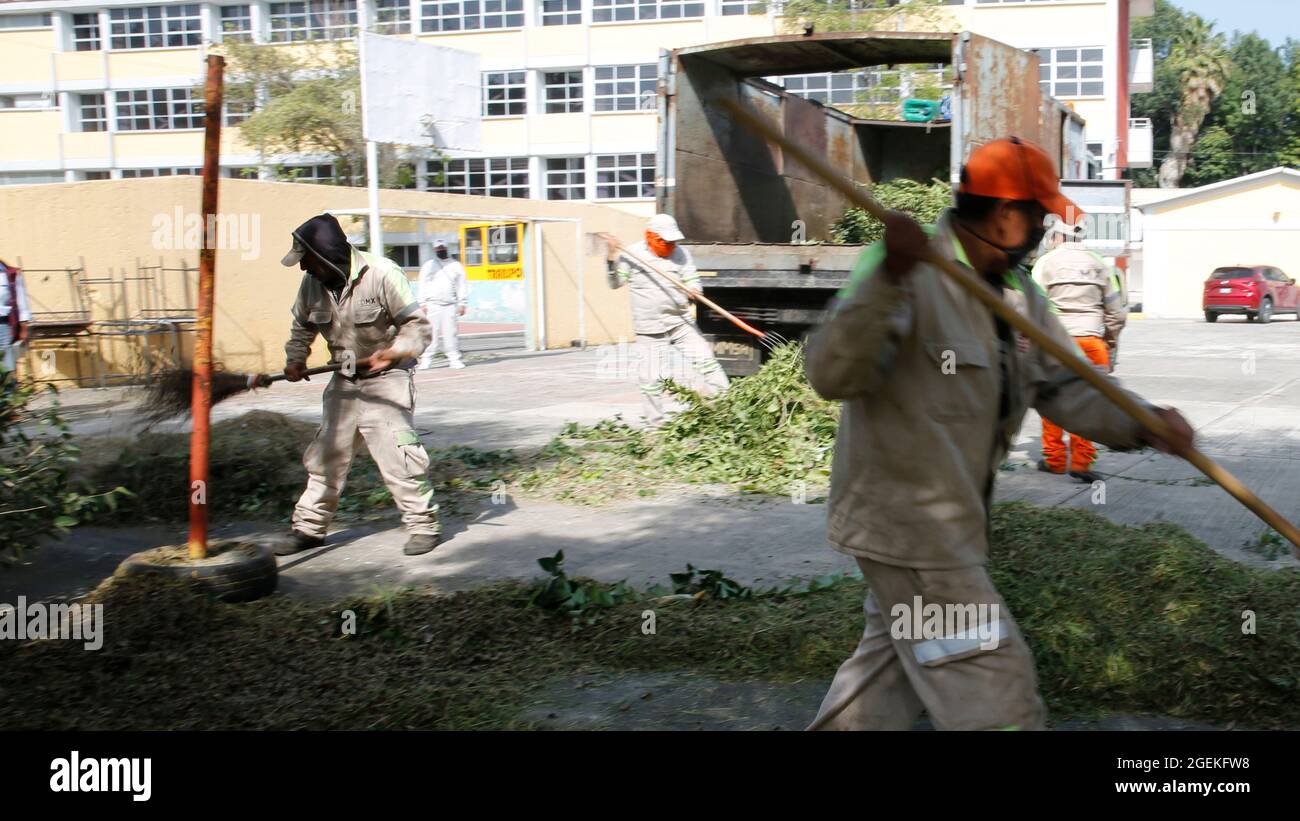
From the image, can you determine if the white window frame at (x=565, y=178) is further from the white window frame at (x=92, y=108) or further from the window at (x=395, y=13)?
the white window frame at (x=92, y=108)

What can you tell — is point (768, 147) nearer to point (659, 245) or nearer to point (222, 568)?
point (659, 245)

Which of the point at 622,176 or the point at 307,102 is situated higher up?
the point at 307,102

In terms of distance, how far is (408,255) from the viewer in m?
40.4

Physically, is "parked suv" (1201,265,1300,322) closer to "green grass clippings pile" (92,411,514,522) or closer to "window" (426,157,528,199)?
"window" (426,157,528,199)

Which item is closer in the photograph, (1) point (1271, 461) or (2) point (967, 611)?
(2) point (967, 611)

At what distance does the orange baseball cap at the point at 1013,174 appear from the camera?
9.36 feet

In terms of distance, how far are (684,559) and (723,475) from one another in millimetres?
2179

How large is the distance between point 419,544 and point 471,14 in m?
37.9

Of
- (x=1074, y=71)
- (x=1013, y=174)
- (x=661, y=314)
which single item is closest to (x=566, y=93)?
(x=1074, y=71)

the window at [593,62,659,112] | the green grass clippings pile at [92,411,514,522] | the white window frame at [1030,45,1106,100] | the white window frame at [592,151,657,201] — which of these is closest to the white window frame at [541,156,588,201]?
the white window frame at [592,151,657,201]

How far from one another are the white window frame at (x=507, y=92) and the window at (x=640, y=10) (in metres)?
3.34

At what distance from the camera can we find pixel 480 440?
1040 centimetres
